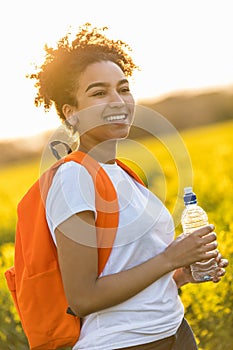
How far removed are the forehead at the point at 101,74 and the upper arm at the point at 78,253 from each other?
1.51ft

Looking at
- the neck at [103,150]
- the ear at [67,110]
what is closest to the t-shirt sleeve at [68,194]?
the neck at [103,150]

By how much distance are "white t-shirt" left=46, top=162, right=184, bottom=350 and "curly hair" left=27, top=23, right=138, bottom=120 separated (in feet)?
1.13

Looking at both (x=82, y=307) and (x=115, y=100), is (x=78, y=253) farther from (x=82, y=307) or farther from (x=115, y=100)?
(x=115, y=100)

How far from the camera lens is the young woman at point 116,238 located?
7.91 feet

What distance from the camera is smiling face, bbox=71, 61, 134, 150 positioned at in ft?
8.52

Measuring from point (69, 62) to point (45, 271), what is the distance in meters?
0.67

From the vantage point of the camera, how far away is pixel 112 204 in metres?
2.48

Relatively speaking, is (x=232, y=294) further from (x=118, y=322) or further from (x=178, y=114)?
(x=178, y=114)

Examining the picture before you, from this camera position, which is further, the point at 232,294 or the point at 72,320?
the point at 232,294

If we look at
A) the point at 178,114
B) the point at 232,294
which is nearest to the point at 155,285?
the point at 232,294

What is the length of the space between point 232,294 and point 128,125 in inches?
96.9

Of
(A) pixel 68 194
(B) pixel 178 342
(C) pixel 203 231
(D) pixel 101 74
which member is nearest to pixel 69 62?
(D) pixel 101 74

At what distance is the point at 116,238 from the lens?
2.49 m

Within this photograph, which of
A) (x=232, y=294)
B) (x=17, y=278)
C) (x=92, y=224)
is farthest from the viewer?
(x=232, y=294)
